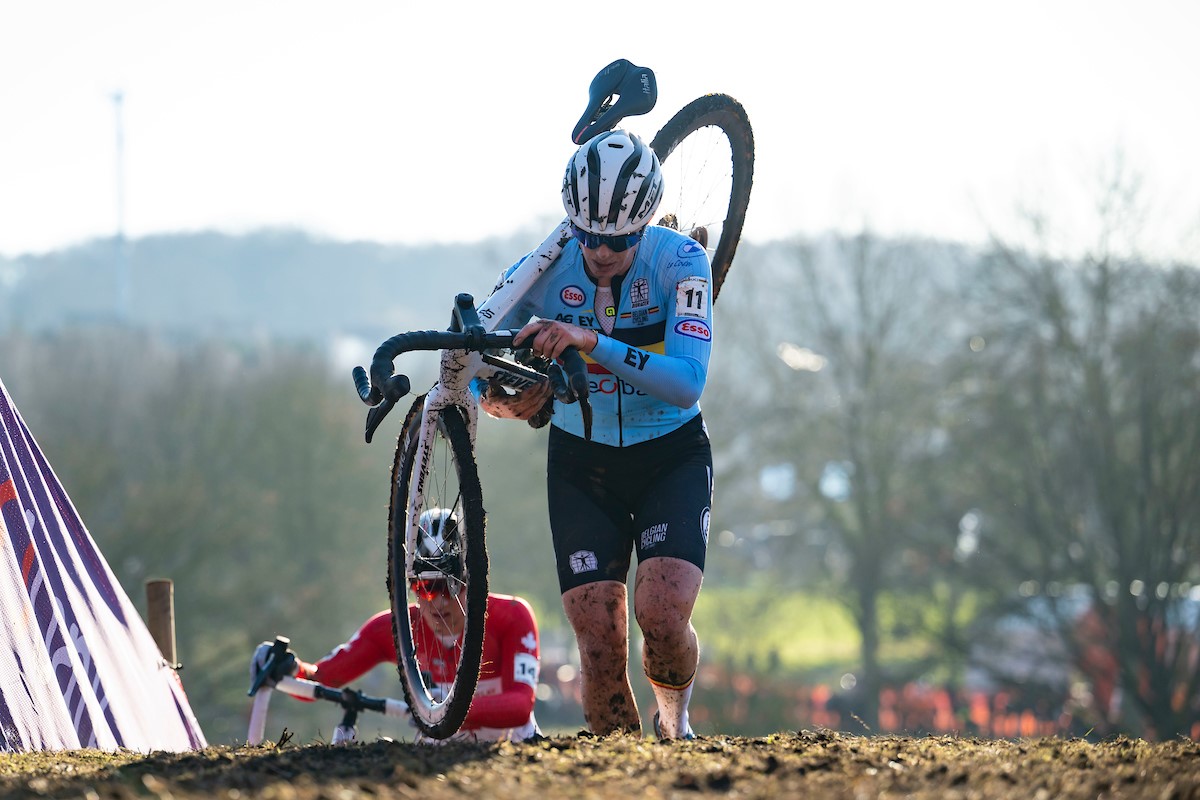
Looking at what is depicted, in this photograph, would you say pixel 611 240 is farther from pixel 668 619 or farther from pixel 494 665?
pixel 494 665

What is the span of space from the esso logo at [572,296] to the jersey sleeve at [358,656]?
2528mm

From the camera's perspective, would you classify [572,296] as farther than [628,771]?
Yes

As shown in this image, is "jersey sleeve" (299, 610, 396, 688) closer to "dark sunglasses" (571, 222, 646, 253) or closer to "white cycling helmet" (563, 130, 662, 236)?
"dark sunglasses" (571, 222, 646, 253)

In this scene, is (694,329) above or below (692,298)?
below

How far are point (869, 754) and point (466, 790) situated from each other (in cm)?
169

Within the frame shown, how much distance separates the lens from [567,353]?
5445 mm

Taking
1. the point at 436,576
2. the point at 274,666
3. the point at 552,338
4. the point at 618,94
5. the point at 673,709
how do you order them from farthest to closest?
A: the point at 274,666
the point at 618,94
the point at 673,709
the point at 436,576
the point at 552,338

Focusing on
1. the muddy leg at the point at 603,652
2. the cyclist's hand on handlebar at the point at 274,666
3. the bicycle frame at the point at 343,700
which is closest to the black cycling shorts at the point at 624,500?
the muddy leg at the point at 603,652

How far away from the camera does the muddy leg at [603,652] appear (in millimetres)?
6141

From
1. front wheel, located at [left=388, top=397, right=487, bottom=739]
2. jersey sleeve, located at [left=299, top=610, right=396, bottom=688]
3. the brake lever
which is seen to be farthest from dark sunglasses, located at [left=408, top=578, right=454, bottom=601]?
jersey sleeve, located at [left=299, top=610, right=396, bottom=688]

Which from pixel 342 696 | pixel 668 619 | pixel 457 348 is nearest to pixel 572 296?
pixel 457 348

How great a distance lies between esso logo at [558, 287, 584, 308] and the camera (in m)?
6.39

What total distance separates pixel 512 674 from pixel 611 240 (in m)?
2.61

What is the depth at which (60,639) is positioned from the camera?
669 centimetres
